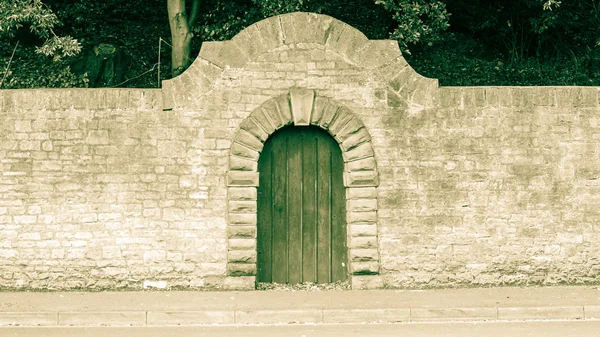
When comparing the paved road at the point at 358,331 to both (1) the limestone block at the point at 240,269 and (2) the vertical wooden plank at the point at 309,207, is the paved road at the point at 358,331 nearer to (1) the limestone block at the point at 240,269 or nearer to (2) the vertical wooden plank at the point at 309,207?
(1) the limestone block at the point at 240,269

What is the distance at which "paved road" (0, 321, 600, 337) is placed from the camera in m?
9.13

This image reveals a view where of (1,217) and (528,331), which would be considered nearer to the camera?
(528,331)

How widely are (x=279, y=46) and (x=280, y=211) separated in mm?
2351

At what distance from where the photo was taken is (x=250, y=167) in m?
12.2

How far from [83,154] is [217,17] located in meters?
5.58

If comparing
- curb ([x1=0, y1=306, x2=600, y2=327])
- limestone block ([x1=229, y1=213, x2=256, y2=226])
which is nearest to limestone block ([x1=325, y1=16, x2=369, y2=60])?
limestone block ([x1=229, y1=213, x2=256, y2=226])

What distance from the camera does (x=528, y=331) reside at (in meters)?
9.27

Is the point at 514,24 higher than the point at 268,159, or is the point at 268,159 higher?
the point at 514,24

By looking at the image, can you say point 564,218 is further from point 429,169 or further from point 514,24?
point 514,24

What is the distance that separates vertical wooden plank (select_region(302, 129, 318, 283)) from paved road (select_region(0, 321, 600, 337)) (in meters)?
2.69

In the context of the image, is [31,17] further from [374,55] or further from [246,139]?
[374,55]

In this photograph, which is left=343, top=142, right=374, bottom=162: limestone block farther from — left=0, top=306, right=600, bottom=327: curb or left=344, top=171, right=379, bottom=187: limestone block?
left=0, top=306, right=600, bottom=327: curb

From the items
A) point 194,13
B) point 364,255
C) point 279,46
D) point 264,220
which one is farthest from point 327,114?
point 194,13

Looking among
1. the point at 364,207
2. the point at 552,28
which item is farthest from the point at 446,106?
the point at 552,28
